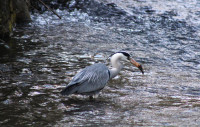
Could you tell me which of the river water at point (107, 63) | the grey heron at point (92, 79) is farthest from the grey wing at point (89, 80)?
the river water at point (107, 63)

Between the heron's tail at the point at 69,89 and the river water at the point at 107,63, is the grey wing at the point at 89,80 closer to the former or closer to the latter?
the heron's tail at the point at 69,89

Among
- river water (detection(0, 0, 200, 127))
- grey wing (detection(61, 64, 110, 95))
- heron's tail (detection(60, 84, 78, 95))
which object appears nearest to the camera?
river water (detection(0, 0, 200, 127))

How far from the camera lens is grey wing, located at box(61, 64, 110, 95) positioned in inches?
264

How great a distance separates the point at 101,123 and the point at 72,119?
1.63ft

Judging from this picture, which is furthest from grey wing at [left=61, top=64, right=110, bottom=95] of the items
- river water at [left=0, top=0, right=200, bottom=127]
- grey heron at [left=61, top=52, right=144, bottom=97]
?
river water at [left=0, top=0, right=200, bottom=127]

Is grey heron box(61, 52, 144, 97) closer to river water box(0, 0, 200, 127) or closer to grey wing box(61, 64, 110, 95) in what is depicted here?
grey wing box(61, 64, 110, 95)

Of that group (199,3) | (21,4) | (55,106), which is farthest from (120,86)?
(199,3)

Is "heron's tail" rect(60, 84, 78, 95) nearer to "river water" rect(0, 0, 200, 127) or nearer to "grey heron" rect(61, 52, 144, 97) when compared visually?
"grey heron" rect(61, 52, 144, 97)

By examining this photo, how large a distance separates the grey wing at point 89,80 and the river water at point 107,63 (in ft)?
0.84

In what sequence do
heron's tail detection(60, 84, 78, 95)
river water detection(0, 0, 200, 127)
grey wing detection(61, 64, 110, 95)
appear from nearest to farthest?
river water detection(0, 0, 200, 127)
heron's tail detection(60, 84, 78, 95)
grey wing detection(61, 64, 110, 95)

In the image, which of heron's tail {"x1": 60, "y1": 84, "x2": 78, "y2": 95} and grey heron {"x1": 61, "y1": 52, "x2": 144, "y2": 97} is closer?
heron's tail {"x1": 60, "y1": 84, "x2": 78, "y2": 95}

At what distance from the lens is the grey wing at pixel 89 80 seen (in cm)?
671

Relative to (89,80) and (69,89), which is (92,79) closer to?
(89,80)

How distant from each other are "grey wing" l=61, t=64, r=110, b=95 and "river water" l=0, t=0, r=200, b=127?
0.84 ft
